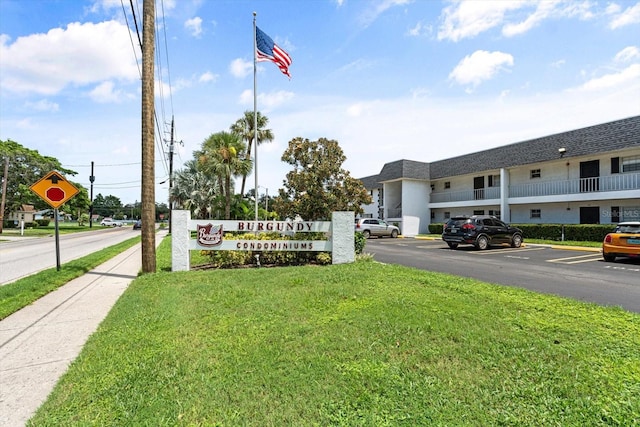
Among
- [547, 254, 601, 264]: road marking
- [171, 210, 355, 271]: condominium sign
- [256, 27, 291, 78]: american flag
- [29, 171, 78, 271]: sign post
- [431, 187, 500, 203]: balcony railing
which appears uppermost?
[256, 27, 291, 78]: american flag

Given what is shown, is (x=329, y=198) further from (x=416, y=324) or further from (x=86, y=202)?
(x=86, y=202)

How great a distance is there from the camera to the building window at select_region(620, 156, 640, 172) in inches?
780

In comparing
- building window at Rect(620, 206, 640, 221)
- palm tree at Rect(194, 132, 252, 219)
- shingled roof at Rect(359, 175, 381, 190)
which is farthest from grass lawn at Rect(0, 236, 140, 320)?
shingled roof at Rect(359, 175, 381, 190)

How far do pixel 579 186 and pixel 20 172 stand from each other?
5316 cm

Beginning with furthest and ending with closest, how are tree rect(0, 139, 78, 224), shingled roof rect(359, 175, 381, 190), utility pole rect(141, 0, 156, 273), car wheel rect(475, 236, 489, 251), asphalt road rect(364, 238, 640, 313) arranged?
tree rect(0, 139, 78, 224), shingled roof rect(359, 175, 381, 190), car wheel rect(475, 236, 489, 251), utility pole rect(141, 0, 156, 273), asphalt road rect(364, 238, 640, 313)

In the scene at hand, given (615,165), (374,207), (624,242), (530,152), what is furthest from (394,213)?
(624,242)

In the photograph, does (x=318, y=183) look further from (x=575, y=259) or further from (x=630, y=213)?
(x=630, y=213)

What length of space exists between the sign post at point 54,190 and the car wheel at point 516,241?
1841 cm

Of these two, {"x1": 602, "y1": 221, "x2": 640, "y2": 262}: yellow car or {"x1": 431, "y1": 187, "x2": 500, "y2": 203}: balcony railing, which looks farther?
{"x1": 431, "y1": 187, "x2": 500, "y2": 203}: balcony railing

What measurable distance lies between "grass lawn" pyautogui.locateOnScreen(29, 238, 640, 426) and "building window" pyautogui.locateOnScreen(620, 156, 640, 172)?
19818 millimetres

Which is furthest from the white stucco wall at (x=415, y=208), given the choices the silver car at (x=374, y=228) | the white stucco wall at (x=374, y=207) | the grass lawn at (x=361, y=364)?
the grass lawn at (x=361, y=364)

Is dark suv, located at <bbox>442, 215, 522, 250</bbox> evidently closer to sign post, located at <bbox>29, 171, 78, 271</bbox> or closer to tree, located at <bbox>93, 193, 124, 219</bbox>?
sign post, located at <bbox>29, 171, 78, 271</bbox>

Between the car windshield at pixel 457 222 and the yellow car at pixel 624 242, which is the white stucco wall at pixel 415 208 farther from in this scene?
the yellow car at pixel 624 242

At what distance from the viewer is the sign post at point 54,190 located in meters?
10.3
